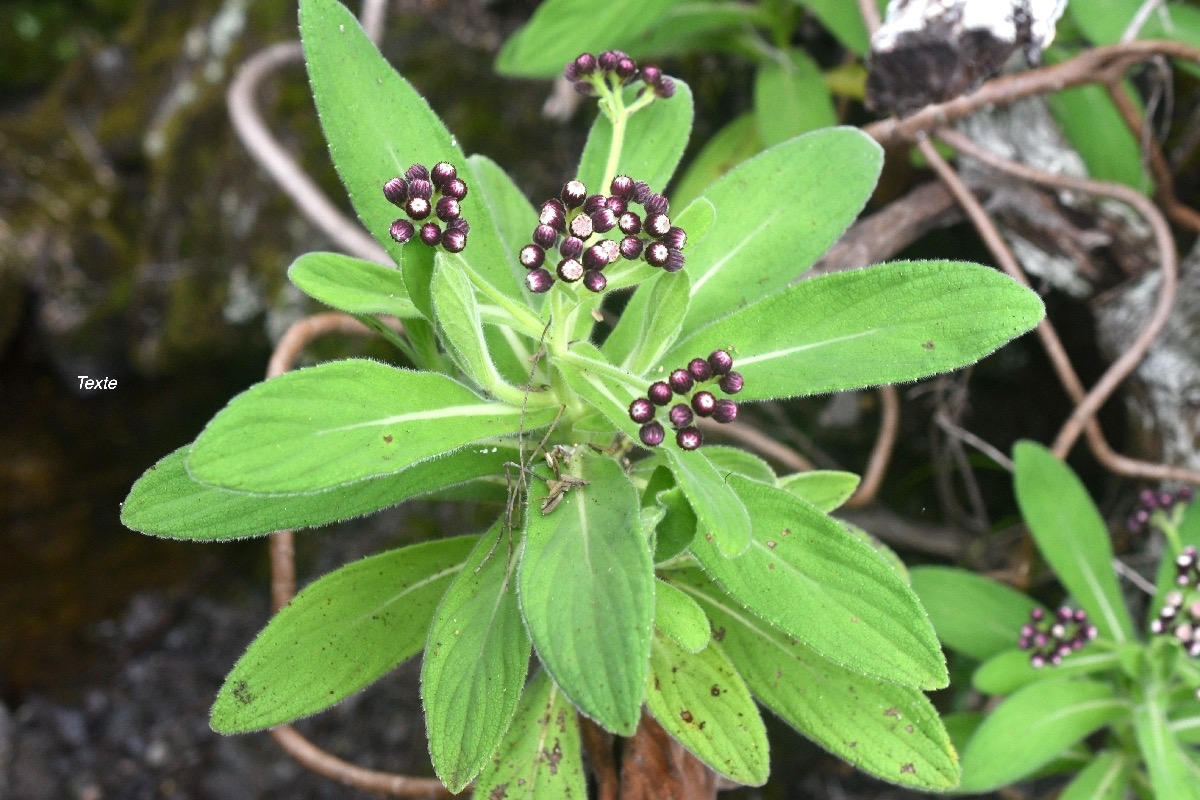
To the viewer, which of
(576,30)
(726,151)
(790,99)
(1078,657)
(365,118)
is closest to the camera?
(365,118)

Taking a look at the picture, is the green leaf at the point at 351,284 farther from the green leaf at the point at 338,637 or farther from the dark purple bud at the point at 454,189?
the green leaf at the point at 338,637

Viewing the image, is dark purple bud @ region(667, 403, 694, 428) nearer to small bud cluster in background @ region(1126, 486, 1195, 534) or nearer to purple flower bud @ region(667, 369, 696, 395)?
purple flower bud @ region(667, 369, 696, 395)

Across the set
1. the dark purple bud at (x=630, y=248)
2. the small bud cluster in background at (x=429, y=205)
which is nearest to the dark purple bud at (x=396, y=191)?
the small bud cluster in background at (x=429, y=205)

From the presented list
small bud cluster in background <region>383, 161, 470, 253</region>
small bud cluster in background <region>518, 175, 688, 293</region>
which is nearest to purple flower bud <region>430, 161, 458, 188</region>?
small bud cluster in background <region>383, 161, 470, 253</region>

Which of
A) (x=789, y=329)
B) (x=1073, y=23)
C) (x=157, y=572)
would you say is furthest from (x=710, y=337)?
(x=157, y=572)

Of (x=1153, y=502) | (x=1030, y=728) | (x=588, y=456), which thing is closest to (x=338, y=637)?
(x=588, y=456)

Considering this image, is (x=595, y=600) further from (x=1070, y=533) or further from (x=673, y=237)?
(x=1070, y=533)

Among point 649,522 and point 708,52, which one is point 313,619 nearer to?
point 649,522
